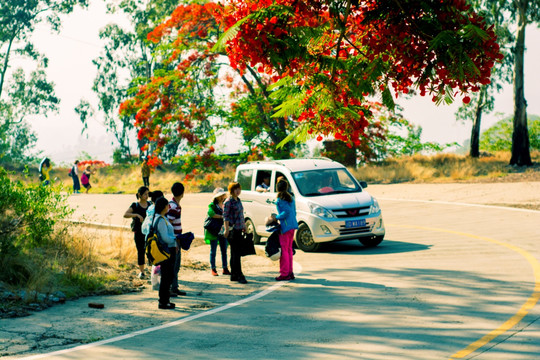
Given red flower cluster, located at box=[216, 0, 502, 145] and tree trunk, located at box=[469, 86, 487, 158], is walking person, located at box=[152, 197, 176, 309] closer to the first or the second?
red flower cluster, located at box=[216, 0, 502, 145]

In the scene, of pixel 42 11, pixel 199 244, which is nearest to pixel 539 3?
pixel 199 244

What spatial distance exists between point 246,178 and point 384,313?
894 cm

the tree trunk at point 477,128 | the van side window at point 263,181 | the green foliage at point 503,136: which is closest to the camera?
the van side window at point 263,181

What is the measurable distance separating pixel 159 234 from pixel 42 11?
48899 mm

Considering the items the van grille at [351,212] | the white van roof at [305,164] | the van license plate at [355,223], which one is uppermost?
the white van roof at [305,164]

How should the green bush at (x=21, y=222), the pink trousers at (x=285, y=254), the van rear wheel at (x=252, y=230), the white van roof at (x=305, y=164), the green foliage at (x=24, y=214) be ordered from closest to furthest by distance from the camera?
the green bush at (x=21, y=222) < the green foliage at (x=24, y=214) < the pink trousers at (x=285, y=254) < the white van roof at (x=305, y=164) < the van rear wheel at (x=252, y=230)

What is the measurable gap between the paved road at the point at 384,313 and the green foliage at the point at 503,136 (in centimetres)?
4223

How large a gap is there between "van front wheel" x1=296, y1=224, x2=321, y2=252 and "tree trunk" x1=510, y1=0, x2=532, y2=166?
24.2 meters

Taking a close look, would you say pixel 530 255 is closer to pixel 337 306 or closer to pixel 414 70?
pixel 337 306

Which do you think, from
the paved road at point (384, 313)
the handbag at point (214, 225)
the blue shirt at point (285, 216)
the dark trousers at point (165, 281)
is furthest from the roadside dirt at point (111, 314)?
the blue shirt at point (285, 216)

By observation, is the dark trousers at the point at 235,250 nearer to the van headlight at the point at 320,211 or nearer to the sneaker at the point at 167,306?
the sneaker at the point at 167,306

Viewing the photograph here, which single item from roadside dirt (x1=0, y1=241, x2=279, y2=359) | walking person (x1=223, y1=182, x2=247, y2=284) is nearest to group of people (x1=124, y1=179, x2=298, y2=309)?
walking person (x1=223, y1=182, x2=247, y2=284)

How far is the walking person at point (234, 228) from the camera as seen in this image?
12.4m

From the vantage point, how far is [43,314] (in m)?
9.84
